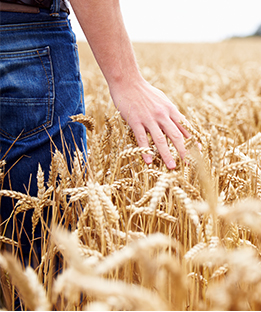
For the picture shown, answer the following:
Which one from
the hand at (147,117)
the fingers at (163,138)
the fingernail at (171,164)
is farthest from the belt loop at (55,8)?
the fingernail at (171,164)

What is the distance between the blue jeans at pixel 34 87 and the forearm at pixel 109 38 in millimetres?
107

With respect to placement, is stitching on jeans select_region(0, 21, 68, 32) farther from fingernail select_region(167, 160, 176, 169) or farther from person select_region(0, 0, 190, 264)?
fingernail select_region(167, 160, 176, 169)

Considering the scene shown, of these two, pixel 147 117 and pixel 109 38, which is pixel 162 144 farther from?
pixel 109 38

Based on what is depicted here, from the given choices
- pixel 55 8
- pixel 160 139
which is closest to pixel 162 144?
pixel 160 139

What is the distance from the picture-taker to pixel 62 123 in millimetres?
809

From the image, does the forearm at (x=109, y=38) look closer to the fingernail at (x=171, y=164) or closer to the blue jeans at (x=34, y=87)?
the blue jeans at (x=34, y=87)

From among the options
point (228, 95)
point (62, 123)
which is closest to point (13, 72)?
point (62, 123)

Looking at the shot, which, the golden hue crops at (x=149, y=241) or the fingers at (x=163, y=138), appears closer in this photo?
the golden hue crops at (x=149, y=241)

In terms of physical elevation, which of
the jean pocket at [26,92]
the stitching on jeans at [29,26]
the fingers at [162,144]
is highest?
the stitching on jeans at [29,26]

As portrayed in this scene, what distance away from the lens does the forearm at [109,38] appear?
2.31ft

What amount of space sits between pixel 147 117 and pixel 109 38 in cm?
21

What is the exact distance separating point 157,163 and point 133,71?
26 centimetres

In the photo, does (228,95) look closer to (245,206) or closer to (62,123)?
(62,123)

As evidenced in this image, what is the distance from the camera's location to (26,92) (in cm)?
78
